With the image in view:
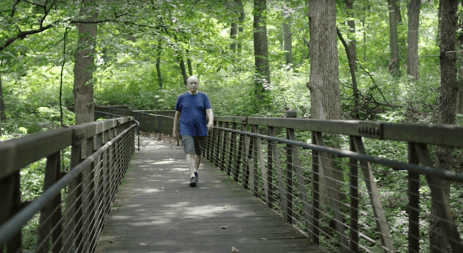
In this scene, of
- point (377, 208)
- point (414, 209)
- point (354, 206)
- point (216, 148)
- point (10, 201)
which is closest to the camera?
point (10, 201)

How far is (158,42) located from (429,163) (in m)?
10.3

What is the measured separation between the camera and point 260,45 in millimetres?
15164

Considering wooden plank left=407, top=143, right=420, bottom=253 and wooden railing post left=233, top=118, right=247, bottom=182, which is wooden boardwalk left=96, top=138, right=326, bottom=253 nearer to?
wooden railing post left=233, top=118, right=247, bottom=182

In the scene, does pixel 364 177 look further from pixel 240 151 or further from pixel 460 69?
pixel 460 69

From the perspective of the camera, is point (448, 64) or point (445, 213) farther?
point (448, 64)

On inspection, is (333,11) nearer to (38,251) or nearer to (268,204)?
(268,204)

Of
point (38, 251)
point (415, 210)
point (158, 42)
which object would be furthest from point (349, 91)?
point (38, 251)

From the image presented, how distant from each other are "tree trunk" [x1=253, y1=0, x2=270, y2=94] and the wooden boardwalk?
297 inches

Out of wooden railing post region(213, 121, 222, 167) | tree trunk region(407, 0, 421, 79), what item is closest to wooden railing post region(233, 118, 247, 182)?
wooden railing post region(213, 121, 222, 167)

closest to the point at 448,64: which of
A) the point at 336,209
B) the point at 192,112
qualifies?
the point at 336,209

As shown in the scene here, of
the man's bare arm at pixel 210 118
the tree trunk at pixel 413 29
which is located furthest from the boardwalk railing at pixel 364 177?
the tree trunk at pixel 413 29

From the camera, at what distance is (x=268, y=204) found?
564 cm

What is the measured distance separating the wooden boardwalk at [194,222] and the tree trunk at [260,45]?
24.8 ft

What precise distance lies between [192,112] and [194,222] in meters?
2.78
